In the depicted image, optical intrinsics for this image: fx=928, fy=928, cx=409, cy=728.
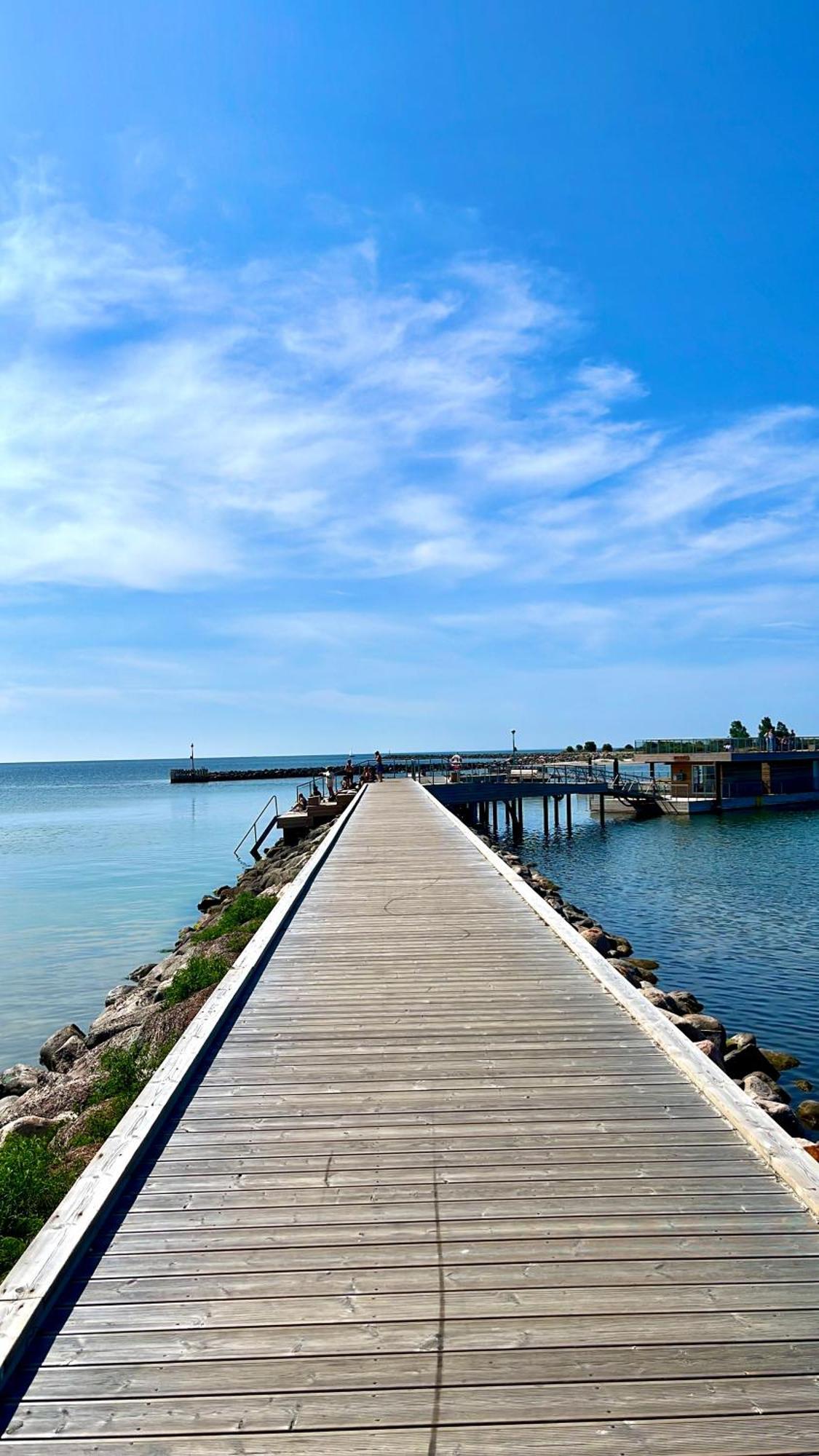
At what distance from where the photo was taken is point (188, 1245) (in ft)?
12.2

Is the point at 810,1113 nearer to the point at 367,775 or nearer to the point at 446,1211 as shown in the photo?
the point at 446,1211

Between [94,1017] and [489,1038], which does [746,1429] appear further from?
[94,1017]

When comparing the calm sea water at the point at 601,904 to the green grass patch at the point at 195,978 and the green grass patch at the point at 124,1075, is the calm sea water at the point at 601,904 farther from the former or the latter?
the green grass patch at the point at 124,1075

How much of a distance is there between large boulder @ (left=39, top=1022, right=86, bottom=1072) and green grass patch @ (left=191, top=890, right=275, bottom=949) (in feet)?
7.79

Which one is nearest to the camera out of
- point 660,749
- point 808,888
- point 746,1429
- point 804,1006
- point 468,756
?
point 746,1429

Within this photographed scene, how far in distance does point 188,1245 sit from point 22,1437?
0.98 metres

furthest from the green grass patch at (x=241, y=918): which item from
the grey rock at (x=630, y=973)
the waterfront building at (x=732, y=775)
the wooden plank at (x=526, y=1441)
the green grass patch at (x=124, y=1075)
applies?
the waterfront building at (x=732, y=775)

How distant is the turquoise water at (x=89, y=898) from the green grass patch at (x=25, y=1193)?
23.8 feet

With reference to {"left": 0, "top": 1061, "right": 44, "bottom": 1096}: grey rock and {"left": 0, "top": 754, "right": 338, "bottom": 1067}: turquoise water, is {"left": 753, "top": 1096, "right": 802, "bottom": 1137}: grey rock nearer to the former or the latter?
{"left": 0, "top": 1061, "right": 44, "bottom": 1096}: grey rock

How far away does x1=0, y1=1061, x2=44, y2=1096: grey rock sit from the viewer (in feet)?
35.6

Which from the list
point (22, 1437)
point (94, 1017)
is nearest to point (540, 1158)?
point (22, 1437)

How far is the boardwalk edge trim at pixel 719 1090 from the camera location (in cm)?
420

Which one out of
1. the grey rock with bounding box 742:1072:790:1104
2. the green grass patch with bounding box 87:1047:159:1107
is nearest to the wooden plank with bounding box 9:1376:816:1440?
the green grass patch with bounding box 87:1047:159:1107

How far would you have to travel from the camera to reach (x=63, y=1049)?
469 inches
